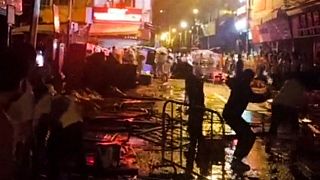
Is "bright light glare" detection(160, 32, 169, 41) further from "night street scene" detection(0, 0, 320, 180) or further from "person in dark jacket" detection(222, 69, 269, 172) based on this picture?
"person in dark jacket" detection(222, 69, 269, 172)

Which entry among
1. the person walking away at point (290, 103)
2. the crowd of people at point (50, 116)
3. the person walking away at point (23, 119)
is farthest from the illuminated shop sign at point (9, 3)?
the person walking away at point (290, 103)

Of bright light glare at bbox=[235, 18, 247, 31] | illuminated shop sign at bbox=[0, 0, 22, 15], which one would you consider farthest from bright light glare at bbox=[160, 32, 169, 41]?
illuminated shop sign at bbox=[0, 0, 22, 15]

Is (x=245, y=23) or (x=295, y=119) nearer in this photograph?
(x=295, y=119)

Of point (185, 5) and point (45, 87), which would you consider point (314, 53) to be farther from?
point (185, 5)

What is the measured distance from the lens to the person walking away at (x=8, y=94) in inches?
192

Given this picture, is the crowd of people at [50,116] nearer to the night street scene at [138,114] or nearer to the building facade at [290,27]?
the night street scene at [138,114]

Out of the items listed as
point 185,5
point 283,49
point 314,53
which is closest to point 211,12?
point 185,5

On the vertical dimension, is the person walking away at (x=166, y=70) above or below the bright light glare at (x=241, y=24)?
below

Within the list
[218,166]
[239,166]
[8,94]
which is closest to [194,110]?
[218,166]

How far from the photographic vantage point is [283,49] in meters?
34.9

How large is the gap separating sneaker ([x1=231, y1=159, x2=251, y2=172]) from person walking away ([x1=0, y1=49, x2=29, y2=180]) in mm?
6277

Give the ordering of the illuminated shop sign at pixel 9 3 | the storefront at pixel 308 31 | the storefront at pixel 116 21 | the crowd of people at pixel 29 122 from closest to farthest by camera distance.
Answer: the crowd of people at pixel 29 122 → the illuminated shop sign at pixel 9 3 → the storefront at pixel 308 31 → the storefront at pixel 116 21

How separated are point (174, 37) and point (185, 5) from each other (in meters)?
11.3

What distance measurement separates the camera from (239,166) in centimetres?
1086
